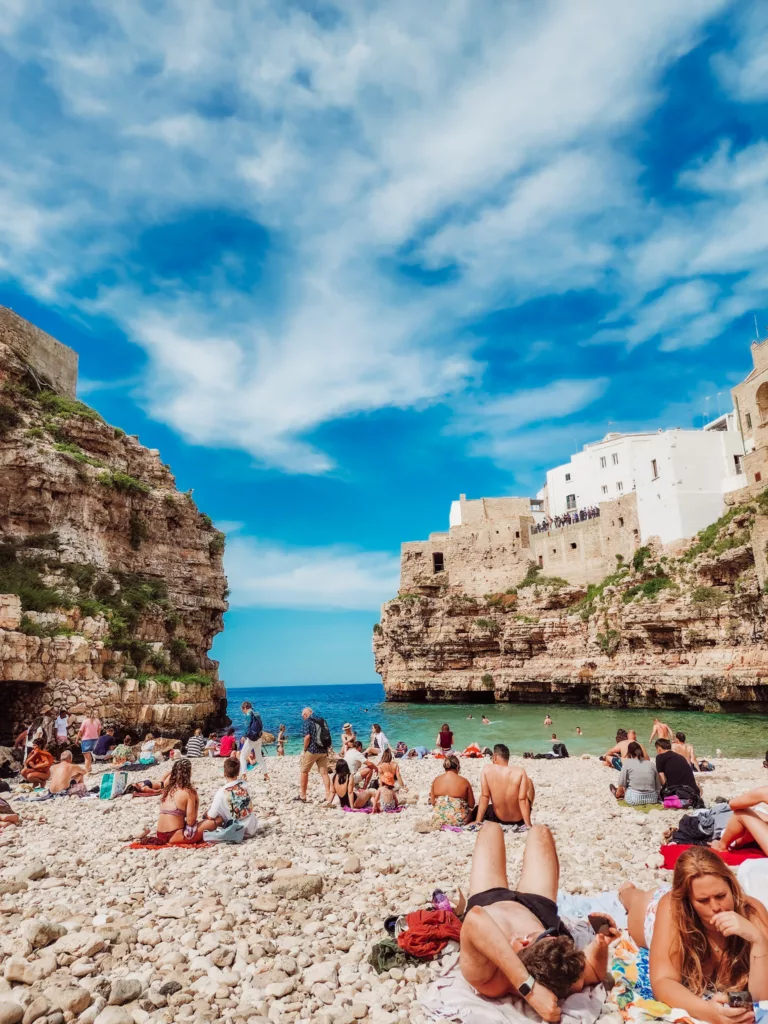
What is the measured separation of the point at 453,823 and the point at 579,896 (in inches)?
148

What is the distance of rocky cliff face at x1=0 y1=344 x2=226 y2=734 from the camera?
18.9 metres

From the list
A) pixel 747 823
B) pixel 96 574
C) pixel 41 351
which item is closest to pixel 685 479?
pixel 96 574

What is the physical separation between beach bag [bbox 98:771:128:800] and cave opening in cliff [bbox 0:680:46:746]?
7.75 meters

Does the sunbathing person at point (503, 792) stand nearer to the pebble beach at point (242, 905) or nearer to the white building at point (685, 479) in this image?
the pebble beach at point (242, 905)

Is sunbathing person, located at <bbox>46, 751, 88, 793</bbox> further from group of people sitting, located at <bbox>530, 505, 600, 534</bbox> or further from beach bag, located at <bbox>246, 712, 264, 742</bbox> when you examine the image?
group of people sitting, located at <bbox>530, 505, 600, 534</bbox>

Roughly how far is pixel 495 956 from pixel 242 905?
9.63 ft

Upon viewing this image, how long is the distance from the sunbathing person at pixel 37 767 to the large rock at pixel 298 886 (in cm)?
1003

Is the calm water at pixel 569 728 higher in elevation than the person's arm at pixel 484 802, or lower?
lower

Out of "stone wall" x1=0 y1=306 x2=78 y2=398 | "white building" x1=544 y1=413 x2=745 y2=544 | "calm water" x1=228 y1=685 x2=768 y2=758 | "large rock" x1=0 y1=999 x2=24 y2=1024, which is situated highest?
"stone wall" x1=0 y1=306 x2=78 y2=398

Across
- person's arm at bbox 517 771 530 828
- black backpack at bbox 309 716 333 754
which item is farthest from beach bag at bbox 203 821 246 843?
person's arm at bbox 517 771 530 828

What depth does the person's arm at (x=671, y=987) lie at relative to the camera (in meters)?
3.29

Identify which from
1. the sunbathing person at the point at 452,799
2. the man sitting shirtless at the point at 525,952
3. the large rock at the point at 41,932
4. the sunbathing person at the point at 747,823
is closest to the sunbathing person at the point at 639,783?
the sunbathing person at the point at 452,799

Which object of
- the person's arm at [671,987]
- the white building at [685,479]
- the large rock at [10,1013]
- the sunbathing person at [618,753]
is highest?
the white building at [685,479]

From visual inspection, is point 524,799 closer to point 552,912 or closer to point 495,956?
point 552,912
